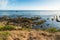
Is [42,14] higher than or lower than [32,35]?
higher

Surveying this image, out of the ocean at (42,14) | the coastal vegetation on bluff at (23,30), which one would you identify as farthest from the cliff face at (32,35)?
the ocean at (42,14)

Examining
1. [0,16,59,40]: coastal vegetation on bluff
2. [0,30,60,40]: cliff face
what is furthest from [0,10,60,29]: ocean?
[0,30,60,40]: cliff face

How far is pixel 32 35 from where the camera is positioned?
711 centimetres

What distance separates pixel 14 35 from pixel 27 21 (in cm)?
208

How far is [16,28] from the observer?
7602mm

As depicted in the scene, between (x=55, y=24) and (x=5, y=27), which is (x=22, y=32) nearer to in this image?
(x=5, y=27)

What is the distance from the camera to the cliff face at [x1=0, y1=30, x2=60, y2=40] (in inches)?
262

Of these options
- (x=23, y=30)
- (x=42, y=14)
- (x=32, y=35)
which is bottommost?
(x=32, y=35)

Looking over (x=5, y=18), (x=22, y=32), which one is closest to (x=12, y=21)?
(x=5, y=18)

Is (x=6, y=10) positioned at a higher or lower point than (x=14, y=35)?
higher

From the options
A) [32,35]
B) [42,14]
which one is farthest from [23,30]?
[42,14]

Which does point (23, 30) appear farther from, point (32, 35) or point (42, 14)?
point (42, 14)

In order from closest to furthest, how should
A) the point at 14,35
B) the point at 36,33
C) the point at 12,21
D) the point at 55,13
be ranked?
1. the point at 14,35
2. the point at 36,33
3. the point at 12,21
4. the point at 55,13

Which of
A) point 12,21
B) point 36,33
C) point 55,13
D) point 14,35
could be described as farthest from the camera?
point 55,13
